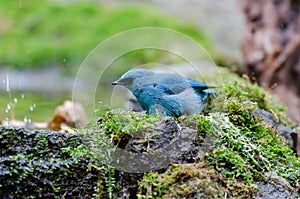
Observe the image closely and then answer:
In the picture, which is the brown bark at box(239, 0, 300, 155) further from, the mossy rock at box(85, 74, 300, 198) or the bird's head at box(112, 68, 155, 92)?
the bird's head at box(112, 68, 155, 92)

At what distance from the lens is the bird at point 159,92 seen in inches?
83.6

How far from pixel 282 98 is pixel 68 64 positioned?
421 centimetres

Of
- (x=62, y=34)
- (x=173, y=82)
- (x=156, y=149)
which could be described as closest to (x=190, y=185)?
(x=156, y=149)

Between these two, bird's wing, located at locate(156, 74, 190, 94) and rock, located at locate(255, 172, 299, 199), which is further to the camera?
bird's wing, located at locate(156, 74, 190, 94)

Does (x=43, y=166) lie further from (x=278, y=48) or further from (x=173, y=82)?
(x=278, y=48)

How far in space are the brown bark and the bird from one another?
232 cm

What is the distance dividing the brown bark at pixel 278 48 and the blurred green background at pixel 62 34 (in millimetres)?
2325

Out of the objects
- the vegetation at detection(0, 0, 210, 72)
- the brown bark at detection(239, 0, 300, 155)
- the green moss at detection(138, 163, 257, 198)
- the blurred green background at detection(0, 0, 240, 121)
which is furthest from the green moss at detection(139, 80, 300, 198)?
the vegetation at detection(0, 0, 210, 72)

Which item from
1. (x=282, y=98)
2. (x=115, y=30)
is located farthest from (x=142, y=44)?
(x=282, y=98)

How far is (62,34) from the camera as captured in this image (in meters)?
8.40

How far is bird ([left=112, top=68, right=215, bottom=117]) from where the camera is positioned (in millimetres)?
2123

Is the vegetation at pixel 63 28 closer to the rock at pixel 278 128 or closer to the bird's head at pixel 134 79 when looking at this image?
the rock at pixel 278 128

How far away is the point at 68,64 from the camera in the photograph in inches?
303

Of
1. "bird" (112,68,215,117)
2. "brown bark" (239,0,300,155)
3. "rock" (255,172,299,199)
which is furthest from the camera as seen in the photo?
"brown bark" (239,0,300,155)
